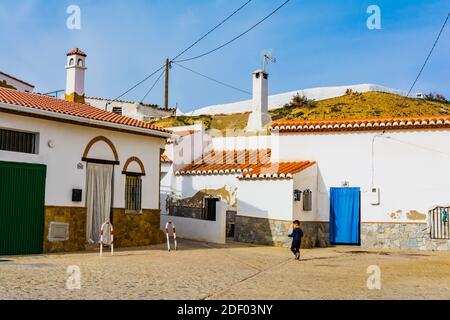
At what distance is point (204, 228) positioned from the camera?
76.6ft

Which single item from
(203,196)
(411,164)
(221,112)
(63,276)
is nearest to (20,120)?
(63,276)

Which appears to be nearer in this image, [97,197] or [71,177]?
[71,177]

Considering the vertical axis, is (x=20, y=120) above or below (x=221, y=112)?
below

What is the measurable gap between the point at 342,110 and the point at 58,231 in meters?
34.9

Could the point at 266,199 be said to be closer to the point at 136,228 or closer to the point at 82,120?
the point at 136,228

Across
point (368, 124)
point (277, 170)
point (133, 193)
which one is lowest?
point (133, 193)

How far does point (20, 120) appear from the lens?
16.2 m

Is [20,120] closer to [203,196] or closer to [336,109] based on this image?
[203,196]

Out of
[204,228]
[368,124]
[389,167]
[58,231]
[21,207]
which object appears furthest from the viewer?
[204,228]

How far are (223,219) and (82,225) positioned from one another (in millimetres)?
6417

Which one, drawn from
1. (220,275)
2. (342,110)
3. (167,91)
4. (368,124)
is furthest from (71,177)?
(342,110)

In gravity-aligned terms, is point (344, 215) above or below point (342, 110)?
below

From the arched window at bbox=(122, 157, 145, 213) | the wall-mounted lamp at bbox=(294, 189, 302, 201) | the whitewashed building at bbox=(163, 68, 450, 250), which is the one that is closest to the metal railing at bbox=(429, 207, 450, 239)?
the whitewashed building at bbox=(163, 68, 450, 250)

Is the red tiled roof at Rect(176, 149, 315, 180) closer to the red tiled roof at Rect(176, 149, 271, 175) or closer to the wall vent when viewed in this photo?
the red tiled roof at Rect(176, 149, 271, 175)
